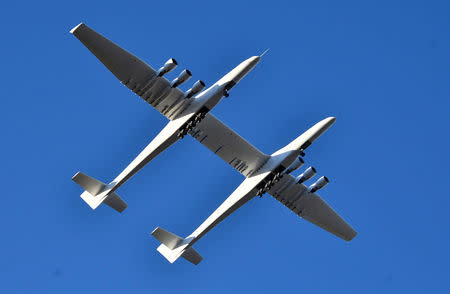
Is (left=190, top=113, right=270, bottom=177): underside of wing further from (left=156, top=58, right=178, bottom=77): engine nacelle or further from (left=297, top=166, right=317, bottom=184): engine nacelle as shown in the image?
(left=156, top=58, right=178, bottom=77): engine nacelle

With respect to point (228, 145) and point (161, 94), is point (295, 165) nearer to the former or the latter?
point (228, 145)

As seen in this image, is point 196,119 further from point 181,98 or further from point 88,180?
point 88,180

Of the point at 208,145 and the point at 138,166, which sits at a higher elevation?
the point at 208,145

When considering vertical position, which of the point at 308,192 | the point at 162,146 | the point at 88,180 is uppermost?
the point at 308,192

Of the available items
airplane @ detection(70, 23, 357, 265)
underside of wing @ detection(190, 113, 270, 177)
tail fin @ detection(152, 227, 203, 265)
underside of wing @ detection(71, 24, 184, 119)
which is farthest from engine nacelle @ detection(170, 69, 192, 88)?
tail fin @ detection(152, 227, 203, 265)

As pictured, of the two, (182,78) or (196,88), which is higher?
(196,88)

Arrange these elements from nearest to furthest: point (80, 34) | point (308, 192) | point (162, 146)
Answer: point (80, 34) < point (162, 146) < point (308, 192)

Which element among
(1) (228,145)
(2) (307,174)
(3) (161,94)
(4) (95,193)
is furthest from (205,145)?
(4) (95,193)

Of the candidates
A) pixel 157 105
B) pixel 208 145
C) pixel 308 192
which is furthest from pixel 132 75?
pixel 308 192
